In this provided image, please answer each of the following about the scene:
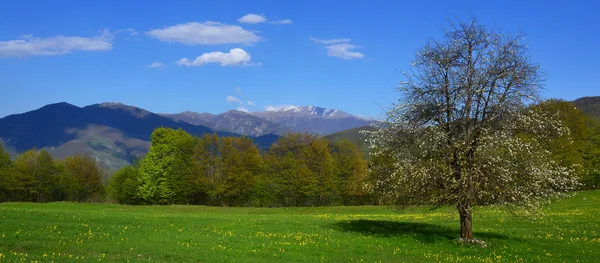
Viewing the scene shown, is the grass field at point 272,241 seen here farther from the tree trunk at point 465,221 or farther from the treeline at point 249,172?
the treeline at point 249,172

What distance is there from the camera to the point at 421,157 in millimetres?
26234

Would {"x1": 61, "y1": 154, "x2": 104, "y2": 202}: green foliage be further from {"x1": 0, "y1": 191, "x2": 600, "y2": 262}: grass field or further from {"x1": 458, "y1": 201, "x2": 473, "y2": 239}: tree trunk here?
{"x1": 458, "y1": 201, "x2": 473, "y2": 239}: tree trunk

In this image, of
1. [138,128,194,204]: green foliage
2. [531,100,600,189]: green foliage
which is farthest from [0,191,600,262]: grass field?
[138,128,194,204]: green foliage

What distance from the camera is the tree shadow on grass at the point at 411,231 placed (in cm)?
2822

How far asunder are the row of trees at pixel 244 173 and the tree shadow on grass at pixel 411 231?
42.4 metres

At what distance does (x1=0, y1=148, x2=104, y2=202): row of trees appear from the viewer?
90.3 meters

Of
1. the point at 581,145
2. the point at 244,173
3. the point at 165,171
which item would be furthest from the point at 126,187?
the point at 581,145

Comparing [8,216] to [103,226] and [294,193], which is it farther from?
[294,193]

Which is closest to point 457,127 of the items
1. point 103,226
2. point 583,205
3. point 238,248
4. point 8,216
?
point 238,248

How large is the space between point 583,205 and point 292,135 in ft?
167

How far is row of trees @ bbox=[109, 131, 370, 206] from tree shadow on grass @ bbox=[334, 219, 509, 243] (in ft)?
139

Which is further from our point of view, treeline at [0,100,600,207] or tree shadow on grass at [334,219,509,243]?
treeline at [0,100,600,207]

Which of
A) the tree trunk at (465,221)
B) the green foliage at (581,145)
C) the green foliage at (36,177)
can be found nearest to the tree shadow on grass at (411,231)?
the tree trunk at (465,221)

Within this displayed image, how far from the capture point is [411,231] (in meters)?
31.0
